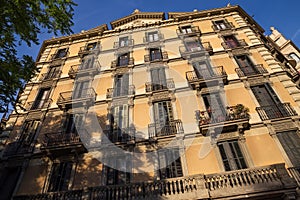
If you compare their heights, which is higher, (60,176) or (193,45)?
(193,45)

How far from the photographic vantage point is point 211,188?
9.01m

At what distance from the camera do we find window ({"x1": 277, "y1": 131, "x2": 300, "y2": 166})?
10184 mm

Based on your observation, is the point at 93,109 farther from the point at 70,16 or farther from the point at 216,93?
the point at 216,93

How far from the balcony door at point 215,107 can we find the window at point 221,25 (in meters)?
9.07

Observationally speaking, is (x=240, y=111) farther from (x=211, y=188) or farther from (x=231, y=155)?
(x=211, y=188)

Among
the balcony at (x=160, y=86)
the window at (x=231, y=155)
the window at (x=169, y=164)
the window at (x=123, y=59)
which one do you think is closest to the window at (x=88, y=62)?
the window at (x=123, y=59)

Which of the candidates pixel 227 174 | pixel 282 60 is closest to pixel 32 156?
pixel 227 174

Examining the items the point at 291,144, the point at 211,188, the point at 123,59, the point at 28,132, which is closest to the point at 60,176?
the point at 28,132

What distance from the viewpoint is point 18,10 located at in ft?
28.4

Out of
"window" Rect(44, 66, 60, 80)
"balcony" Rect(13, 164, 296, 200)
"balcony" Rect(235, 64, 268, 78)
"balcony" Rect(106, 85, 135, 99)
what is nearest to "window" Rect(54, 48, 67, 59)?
"window" Rect(44, 66, 60, 80)

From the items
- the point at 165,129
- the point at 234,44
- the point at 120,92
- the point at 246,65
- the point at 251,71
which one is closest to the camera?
the point at 165,129

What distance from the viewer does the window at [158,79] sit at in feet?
48.8

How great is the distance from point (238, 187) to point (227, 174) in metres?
0.70

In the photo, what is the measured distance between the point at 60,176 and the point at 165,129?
677 centimetres
